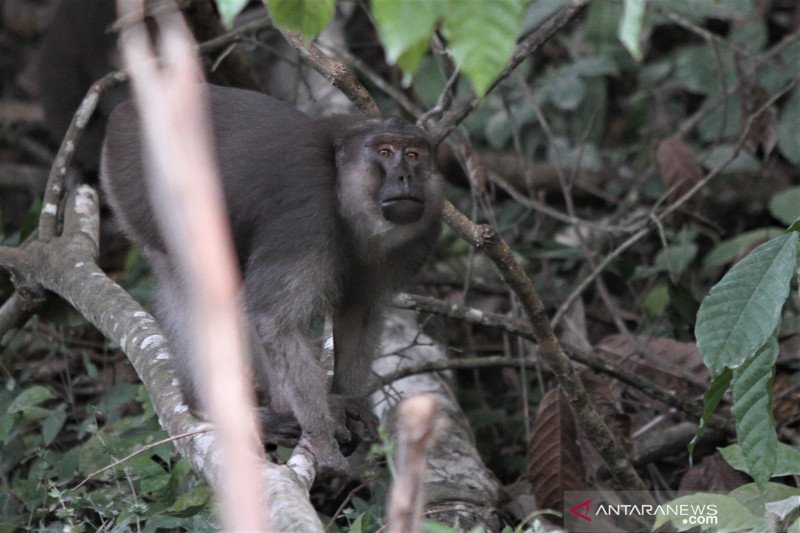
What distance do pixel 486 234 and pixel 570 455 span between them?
1800mm

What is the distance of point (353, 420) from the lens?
4.89m

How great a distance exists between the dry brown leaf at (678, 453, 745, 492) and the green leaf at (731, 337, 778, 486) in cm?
154

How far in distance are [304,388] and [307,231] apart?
2.18 feet

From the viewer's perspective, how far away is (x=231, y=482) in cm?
171

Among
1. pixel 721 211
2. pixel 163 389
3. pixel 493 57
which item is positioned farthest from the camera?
pixel 721 211

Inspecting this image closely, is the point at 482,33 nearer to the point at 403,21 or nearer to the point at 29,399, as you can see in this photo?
the point at 403,21

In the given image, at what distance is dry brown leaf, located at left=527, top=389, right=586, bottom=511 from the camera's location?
16.3 ft

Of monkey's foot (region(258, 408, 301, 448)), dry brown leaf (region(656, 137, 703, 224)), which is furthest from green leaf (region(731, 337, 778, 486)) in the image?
dry brown leaf (region(656, 137, 703, 224))

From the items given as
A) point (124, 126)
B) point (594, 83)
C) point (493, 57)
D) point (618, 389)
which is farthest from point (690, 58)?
point (493, 57)

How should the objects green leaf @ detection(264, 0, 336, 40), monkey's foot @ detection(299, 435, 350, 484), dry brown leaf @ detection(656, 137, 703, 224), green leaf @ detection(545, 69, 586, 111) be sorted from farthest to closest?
green leaf @ detection(545, 69, 586, 111)
dry brown leaf @ detection(656, 137, 703, 224)
monkey's foot @ detection(299, 435, 350, 484)
green leaf @ detection(264, 0, 336, 40)

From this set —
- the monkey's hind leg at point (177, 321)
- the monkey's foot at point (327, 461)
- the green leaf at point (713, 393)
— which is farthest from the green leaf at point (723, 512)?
the monkey's hind leg at point (177, 321)

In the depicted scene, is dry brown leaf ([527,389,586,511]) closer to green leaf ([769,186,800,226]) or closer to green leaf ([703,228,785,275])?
green leaf ([703,228,785,275])

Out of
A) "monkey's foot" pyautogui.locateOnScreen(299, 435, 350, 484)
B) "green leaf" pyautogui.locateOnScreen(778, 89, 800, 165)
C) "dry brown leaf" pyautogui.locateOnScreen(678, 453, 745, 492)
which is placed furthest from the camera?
"green leaf" pyautogui.locateOnScreen(778, 89, 800, 165)

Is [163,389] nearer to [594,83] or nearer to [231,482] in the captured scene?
[231,482]
